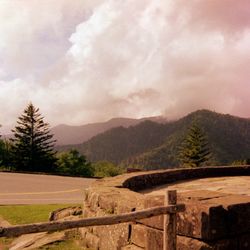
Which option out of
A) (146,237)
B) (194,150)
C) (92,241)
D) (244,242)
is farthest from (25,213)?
(194,150)

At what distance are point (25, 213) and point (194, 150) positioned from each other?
61621mm

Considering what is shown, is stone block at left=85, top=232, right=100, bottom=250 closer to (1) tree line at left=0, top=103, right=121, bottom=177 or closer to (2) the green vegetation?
(2) the green vegetation

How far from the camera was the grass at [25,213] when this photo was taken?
34.6ft

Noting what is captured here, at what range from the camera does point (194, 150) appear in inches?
2815

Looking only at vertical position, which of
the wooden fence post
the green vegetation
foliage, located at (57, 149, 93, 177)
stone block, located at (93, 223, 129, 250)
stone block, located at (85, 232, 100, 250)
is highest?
foliage, located at (57, 149, 93, 177)

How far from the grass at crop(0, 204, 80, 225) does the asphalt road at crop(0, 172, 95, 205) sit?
6.52 ft

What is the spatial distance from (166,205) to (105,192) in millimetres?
2586

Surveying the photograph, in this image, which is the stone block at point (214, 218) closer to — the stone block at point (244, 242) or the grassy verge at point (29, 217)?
the stone block at point (244, 242)

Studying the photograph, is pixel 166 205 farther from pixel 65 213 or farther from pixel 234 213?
pixel 65 213

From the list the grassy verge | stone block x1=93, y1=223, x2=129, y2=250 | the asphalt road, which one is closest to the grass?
the grassy verge

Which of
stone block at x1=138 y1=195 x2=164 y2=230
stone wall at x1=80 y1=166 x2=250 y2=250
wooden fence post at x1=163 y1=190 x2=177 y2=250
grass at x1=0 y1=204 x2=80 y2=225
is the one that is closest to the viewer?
stone wall at x1=80 y1=166 x2=250 y2=250

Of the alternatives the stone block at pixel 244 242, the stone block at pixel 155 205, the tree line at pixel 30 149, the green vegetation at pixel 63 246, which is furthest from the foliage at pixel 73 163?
the stone block at pixel 244 242

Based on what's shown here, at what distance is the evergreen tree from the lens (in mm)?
70688

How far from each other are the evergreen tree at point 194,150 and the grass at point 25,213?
58691mm
